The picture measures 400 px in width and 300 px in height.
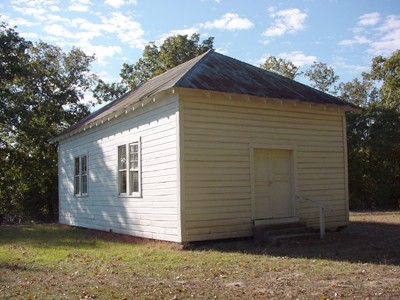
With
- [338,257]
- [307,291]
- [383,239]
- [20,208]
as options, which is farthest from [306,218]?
[20,208]

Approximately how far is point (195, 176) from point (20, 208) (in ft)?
72.6

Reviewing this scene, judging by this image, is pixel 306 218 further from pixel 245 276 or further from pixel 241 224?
pixel 245 276

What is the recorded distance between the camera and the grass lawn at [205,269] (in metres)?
6.63

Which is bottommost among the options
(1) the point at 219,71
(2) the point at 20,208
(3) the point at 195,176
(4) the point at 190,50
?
(2) the point at 20,208

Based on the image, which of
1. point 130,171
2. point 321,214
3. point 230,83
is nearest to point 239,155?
point 230,83

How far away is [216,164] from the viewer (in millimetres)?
11742

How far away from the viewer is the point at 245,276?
25.4 ft

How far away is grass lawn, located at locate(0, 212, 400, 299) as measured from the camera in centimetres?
663

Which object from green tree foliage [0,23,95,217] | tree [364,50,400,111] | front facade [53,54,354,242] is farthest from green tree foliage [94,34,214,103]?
front facade [53,54,354,242]

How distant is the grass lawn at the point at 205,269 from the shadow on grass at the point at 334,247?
0.07 feet

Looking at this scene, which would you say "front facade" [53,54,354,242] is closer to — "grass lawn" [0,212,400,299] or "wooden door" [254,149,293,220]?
"wooden door" [254,149,293,220]

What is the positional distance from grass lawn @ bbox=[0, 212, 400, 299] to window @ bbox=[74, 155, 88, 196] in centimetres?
478

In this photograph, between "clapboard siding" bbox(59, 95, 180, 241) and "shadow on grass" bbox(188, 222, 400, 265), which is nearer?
"shadow on grass" bbox(188, 222, 400, 265)

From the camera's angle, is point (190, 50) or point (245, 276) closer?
point (245, 276)
